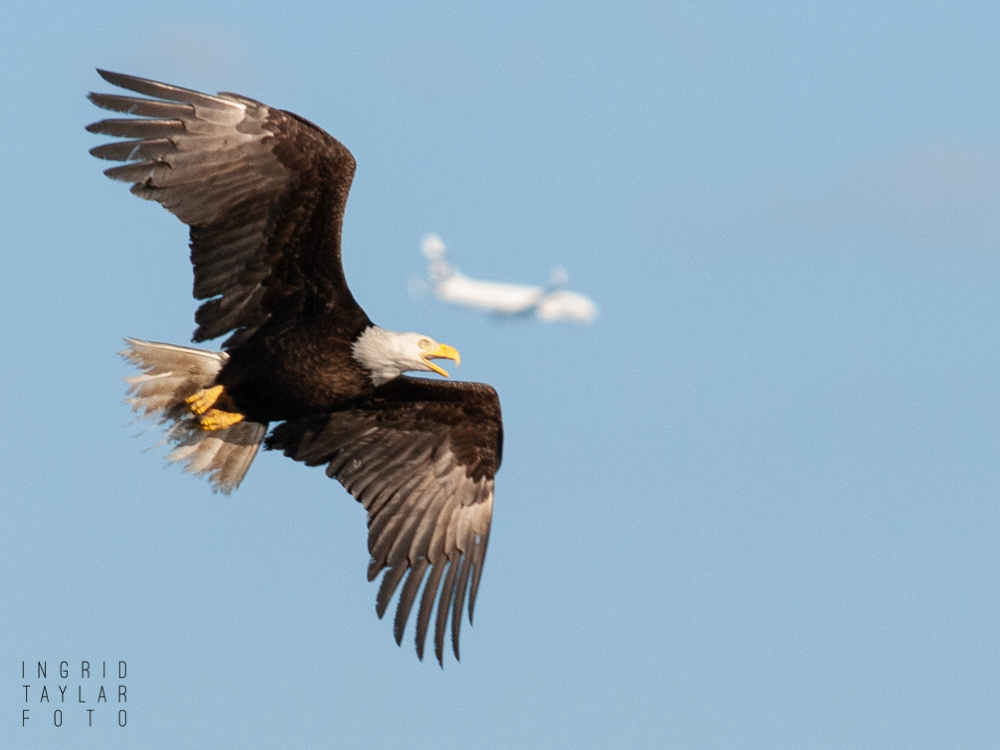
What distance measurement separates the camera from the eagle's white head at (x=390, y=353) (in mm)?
9750

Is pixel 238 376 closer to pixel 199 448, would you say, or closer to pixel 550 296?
pixel 199 448

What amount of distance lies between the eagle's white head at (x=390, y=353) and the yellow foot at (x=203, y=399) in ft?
2.62

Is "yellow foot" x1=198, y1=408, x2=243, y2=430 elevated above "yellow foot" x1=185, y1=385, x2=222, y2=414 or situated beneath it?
situated beneath

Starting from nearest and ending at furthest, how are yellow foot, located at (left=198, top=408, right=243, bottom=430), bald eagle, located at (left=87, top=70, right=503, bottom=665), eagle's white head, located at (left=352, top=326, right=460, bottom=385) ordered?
bald eagle, located at (left=87, top=70, right=503, bottom=665) < eagle's white head, located at (left=352, top=326, right=460, bottom=385) < yellow foot, located at (left=198, top=408, right=243, bottom=430)

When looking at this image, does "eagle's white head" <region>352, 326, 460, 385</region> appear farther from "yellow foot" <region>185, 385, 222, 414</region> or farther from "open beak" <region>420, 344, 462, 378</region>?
"yellow foot" <region>185, 385, 222, 414</region>

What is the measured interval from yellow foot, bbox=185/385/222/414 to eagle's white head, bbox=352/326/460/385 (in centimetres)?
80

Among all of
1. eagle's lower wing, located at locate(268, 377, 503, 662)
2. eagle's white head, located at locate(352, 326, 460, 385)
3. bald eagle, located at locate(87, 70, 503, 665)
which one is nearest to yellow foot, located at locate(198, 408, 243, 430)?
bald eagle, located at locate(87, 70, 503, 665)

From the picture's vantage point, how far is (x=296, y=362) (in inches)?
382

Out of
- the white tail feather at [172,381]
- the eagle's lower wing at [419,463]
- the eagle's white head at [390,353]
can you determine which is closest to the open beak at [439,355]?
the eagle's white head at [390,353]

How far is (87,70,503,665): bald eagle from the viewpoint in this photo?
9.27 metres

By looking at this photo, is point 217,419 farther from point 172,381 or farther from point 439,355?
point 439,355

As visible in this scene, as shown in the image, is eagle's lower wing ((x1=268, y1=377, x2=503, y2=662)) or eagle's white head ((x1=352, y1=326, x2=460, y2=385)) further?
eagle's lower wing ((x1=268, y1=377, x2=503, y2=662))

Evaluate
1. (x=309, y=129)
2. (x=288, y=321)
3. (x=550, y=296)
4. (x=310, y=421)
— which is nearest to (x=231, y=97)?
(x=309, y=129)

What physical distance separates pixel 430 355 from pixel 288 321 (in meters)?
0.77
